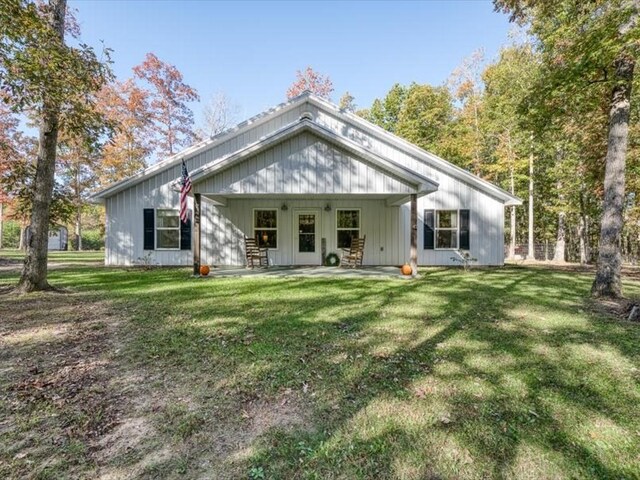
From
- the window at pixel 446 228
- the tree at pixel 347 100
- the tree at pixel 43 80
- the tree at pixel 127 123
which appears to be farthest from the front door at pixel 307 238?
the tree at pixel 347 100

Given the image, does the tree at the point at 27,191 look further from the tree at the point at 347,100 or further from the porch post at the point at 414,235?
the tree at the point at 347,100

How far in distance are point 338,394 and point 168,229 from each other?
11.8 meters

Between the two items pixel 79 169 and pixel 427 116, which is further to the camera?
pixel 427 116

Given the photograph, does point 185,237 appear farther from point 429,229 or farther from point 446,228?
point 446,228

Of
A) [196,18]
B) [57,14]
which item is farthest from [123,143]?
[57,14]

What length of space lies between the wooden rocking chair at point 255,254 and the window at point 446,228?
22.4ft

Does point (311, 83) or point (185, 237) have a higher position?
point (311, 83)

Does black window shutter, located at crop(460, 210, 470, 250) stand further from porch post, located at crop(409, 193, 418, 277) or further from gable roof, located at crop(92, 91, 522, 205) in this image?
porch post, located at crop(409, 193, 418, 277)

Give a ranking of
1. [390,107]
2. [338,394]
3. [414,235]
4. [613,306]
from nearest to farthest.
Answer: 1. [338,394]
2. [613,306]
3. [414,235]
4. [390,107]

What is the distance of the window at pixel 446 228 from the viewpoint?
43.3 ft

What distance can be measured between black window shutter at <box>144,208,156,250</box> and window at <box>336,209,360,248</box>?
7164 mm

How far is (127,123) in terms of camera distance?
2172 centimetres

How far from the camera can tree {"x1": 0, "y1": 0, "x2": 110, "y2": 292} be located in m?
5.76


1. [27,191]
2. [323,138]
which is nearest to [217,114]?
[27,191]
